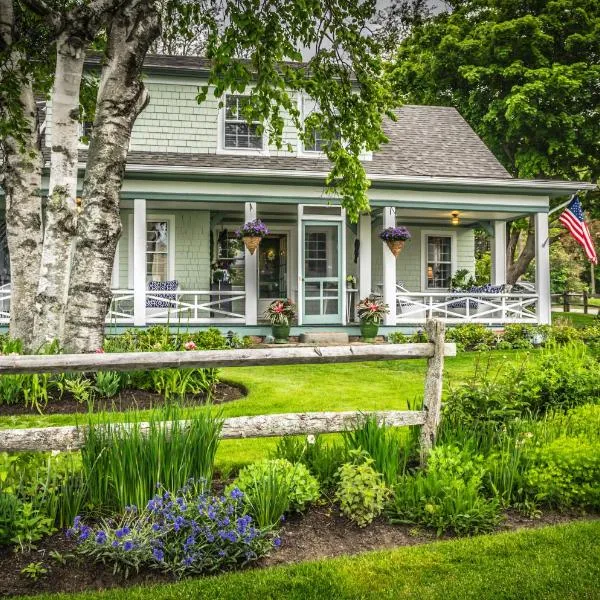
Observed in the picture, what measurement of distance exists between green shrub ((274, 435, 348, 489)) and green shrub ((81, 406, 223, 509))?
2.38 feet

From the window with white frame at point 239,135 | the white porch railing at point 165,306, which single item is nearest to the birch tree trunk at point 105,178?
the white porch railing at point 165,306

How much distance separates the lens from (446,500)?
12.3ft

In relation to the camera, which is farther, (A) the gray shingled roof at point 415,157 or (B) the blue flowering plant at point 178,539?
(A) the gray shingled roof at point 415,157

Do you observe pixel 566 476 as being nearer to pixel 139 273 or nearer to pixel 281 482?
pixel 281 482

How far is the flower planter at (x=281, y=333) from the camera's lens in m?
13.4

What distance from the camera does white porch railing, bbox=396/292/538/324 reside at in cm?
1446

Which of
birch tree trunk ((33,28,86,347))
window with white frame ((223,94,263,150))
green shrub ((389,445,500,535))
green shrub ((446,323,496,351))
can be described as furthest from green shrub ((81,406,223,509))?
window with white frame ((223,94,263,150))

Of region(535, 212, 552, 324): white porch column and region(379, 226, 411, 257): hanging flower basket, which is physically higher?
region(379, 226, 411, 257): hanging flower basket

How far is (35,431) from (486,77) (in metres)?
22.4

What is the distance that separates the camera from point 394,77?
83.0 ft

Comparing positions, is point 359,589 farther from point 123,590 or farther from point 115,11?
point 115,11

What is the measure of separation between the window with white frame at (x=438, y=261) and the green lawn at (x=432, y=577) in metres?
14.3

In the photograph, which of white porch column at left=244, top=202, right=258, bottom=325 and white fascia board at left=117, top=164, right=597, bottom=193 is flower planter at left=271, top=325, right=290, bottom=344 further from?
white fascia board at left=117, top=164, right=597, bottom=193

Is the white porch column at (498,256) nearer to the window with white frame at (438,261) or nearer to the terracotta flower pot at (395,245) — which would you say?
the window with white frame at (438,261)
